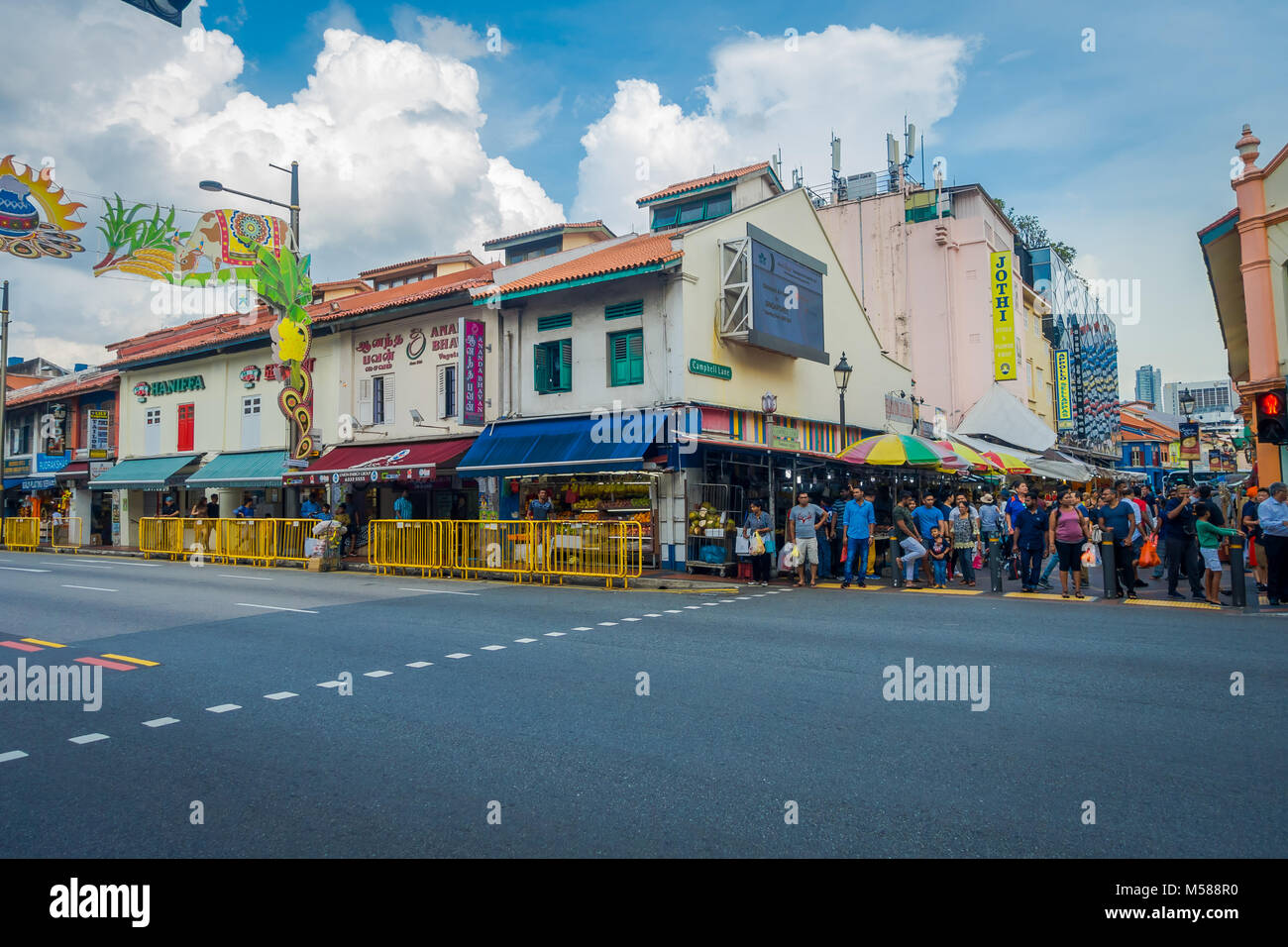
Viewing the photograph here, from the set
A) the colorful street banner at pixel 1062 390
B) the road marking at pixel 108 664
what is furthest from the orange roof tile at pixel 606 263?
the colorful street banner at pixel 1062 390

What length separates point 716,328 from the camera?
64.4 ft

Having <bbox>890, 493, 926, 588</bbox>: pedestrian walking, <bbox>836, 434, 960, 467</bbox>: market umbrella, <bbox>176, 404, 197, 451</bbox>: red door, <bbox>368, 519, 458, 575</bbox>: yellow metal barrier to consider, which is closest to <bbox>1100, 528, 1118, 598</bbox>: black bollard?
<bbox>890, 493, 926, 588</bbox>: pedestrian walking

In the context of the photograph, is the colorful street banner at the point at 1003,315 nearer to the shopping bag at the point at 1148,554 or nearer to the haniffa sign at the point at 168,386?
the shopping bag at the point at 1148,554

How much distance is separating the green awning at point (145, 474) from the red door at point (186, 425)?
1.28 feet

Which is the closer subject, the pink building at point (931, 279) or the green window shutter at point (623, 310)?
the green window shutter at point (623, 310)

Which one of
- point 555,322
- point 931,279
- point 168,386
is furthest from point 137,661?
point 931,279

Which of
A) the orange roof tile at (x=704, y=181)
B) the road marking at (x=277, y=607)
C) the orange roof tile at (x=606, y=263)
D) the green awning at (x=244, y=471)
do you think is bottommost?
the road marking at (x=277, y=607)

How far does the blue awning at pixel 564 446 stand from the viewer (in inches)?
703

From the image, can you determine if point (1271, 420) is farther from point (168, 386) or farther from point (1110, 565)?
→ point (168, 386)

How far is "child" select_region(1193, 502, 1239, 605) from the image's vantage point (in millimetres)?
11938
